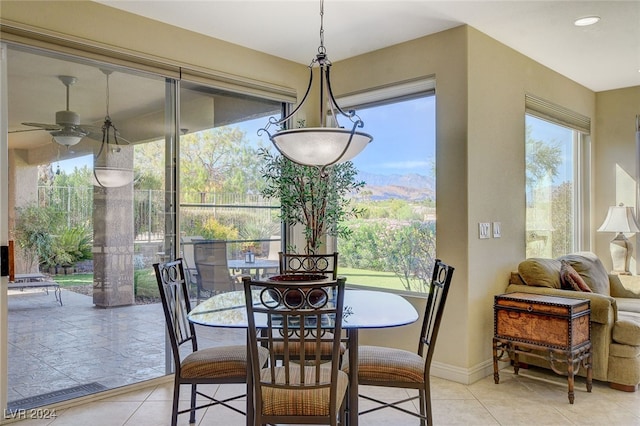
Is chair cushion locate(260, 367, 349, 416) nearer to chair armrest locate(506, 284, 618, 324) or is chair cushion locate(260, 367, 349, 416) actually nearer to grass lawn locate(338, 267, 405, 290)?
grass lawn locate(338, 267, 405, 290)

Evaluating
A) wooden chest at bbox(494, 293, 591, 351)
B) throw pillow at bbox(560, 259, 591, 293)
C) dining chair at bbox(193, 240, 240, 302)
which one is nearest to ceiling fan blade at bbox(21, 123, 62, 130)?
dining chair at bbox(193, 240, 240, 302)

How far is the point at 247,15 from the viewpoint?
3406 millimetres

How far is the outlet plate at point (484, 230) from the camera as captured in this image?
366cm

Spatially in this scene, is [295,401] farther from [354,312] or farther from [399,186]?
[399,186]

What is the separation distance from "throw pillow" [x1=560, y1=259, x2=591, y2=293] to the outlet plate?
28.8 inches

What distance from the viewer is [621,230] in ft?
16.3

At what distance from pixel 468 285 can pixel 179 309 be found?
2.24 m

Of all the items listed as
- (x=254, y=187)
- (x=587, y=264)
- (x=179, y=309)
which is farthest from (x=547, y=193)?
(x=179, y=309)

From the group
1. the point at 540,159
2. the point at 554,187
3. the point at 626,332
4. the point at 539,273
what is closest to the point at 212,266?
the point at 539,273

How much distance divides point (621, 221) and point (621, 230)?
0.35ft

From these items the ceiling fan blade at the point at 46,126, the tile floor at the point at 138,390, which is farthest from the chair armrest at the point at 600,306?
the ceiling fan blade at the point at 46,126

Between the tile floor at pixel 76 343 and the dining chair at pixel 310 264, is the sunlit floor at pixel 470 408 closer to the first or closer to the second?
the tile floor at pixel 76 343

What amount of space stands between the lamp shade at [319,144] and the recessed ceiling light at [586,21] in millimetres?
2226

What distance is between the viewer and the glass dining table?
221cm
